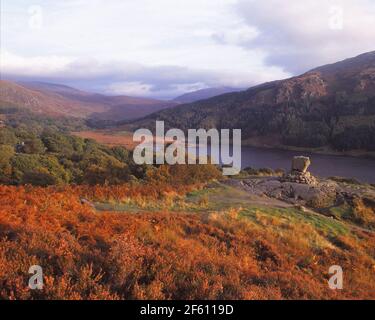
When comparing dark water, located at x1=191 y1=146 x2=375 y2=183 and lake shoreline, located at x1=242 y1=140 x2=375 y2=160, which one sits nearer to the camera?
dark water, located at x1=191 y1=146 x2=375 y2=183

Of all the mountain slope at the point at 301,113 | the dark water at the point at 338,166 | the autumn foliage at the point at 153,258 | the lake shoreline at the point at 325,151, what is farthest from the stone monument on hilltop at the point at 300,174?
the mountain slope at the point at 301,113

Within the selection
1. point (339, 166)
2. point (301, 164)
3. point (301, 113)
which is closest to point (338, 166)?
point (339, 166)

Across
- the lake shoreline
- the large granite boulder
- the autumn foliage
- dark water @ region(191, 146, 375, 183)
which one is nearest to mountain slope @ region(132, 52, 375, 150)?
the lake shoreline

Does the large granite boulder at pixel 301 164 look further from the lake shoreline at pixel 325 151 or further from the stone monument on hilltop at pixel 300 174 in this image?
the lake shoreline at pixel 325 151

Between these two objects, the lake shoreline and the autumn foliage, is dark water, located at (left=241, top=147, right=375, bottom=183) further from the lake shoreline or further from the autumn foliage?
the autumn foliage

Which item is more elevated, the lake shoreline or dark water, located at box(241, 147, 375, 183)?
the lake shoreline

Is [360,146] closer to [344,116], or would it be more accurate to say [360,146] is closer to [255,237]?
[344,116]

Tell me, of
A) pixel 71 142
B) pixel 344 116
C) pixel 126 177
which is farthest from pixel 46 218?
pixel 344 116
